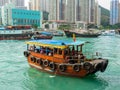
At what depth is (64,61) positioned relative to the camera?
14109mm

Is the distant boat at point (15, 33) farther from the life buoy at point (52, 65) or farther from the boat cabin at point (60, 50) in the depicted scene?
the life buoy at point (52, 65)

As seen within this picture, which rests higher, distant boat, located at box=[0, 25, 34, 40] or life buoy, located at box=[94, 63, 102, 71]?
distant boat, located at box=[0, 25, 34, 40]

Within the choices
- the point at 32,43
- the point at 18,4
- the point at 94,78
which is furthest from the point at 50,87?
the point at 18,4

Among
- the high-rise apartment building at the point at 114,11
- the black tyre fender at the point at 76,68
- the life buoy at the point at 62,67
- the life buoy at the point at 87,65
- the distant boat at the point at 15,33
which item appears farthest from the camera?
the high-rise apartment building at the point at 114,11

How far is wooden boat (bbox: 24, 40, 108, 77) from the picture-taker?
13.6 m

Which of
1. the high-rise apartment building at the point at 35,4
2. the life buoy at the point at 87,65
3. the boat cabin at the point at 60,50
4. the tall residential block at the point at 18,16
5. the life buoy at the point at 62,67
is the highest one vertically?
the high-rise apartment building at the point at 35,4

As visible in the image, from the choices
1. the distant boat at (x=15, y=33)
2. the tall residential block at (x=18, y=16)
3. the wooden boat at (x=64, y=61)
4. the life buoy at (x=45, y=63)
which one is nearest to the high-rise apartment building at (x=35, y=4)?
the tall residential block at (x=18, y=16)

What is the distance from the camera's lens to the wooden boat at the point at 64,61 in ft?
44.6

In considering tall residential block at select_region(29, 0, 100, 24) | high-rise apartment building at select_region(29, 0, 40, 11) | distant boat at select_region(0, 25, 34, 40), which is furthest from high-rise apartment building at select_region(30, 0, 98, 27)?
distant boat at select_region(0, 25, 34, 40)

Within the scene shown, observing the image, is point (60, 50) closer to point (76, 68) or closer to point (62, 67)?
point (62, 67)

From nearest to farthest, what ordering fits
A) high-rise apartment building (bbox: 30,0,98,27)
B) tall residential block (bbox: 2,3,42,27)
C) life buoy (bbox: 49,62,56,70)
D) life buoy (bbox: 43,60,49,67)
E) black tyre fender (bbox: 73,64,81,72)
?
black tyre fender (bbox: 73,64,81,72) < life buoy (bbox: 49,62,56,70) < life buoy (bbox: 43,60,49,67) < tall residential block (bbox: 2,3,42,27) < high-rise apartment building (bbox: 30,0,98,27)

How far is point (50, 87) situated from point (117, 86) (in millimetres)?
3102

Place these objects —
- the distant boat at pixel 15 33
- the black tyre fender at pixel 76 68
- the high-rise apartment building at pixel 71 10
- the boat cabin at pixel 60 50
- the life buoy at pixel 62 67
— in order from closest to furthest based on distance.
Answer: the black tyre fender at pixel 76 68 < the life buoy at pixel 62 67 < the boat cabin at pixel 60 50 < the distant boat at pixel 15 33 < the high-rise apartment building at pixel 71 10

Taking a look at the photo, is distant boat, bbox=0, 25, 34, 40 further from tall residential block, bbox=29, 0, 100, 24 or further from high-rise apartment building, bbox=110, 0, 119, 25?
high-rise apartment building, bbox=110, 0, 119, 25
